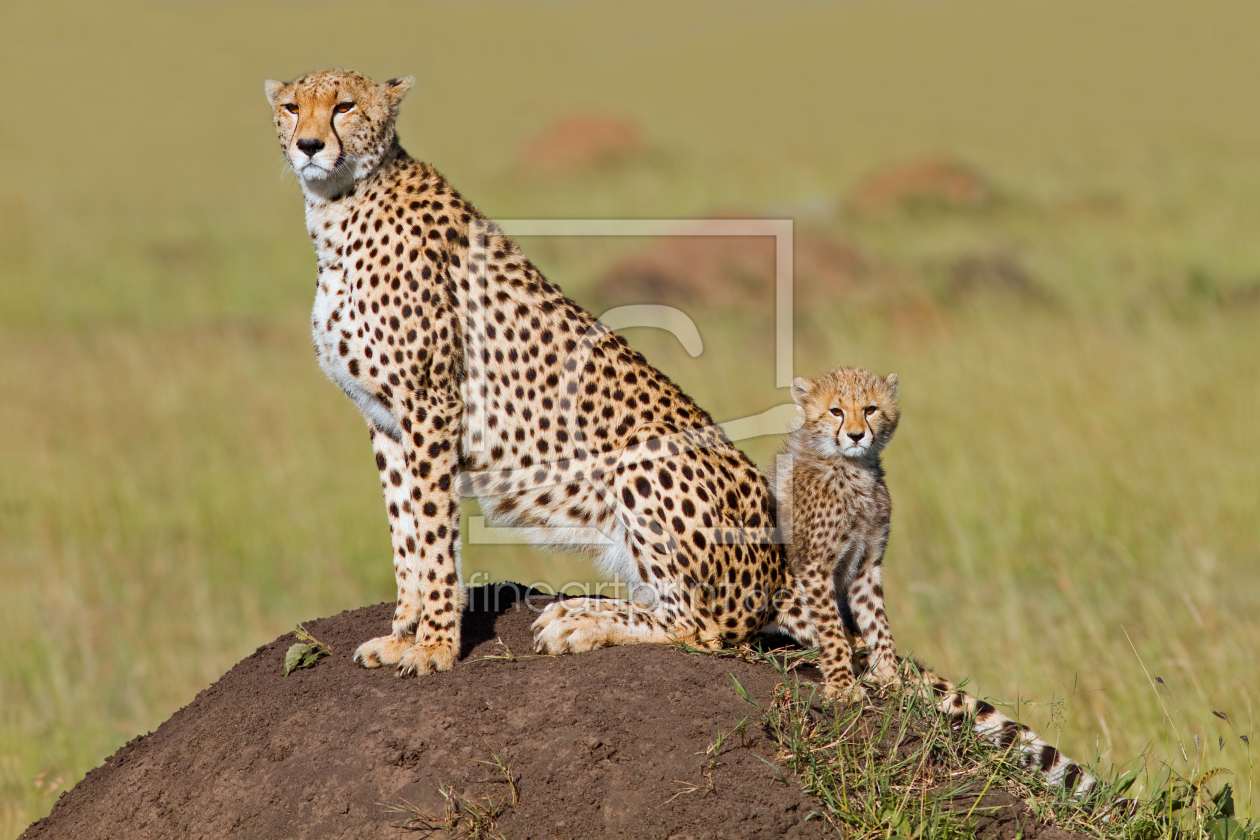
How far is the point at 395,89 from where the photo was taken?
15.9ft

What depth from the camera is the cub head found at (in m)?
4.84

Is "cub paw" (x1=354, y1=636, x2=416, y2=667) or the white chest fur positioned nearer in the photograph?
"cub paw" (x1=354, y1=636, x2=416, y2=667)

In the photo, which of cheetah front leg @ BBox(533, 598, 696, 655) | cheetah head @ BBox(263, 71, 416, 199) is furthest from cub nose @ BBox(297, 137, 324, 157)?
cheetah front leg @ BBox(533, 598, 696, 655)

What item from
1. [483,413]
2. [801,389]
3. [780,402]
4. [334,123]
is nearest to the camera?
[334,123]

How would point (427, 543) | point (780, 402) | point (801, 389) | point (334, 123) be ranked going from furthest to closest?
1. point (780, 402)
2. point (801, 389)
3. point (334, 123)
4. point (427, 543)

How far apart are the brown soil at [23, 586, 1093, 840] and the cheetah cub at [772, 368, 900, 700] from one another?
1.51 ft

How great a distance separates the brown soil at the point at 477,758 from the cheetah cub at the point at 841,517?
461mm

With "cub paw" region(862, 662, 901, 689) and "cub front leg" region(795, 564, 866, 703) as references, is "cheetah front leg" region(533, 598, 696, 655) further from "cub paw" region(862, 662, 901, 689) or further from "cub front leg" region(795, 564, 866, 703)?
"cub paw" region(862, 662, 901, 689)

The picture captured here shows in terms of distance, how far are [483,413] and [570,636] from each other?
34.5 inches

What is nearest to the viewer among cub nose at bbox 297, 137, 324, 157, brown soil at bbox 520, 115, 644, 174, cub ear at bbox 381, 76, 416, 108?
cub nose at bbox 297, 137, 324, 157

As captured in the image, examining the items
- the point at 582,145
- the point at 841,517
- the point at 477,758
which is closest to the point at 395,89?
the point at 841,517

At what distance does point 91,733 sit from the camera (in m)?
7.01

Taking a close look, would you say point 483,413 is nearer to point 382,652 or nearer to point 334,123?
point 382,652

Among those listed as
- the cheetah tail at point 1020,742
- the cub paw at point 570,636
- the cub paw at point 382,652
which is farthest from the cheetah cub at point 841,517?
the cub paw at point 382,652
